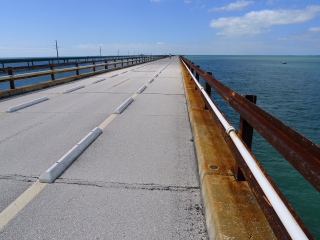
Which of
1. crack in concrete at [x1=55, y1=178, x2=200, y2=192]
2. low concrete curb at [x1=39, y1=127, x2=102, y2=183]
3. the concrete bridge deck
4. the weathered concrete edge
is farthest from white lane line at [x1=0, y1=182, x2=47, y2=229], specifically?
the weathered concrete edge

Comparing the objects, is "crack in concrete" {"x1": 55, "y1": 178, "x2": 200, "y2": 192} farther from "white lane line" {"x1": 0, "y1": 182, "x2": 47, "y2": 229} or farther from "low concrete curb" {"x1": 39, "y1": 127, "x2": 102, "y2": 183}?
"white lane line" {"x1": 0, "y1": 182, "x2": 47, "y2": 229}

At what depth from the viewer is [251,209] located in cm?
265

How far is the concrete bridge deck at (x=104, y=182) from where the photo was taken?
113 inches

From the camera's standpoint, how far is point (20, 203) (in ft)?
10.9

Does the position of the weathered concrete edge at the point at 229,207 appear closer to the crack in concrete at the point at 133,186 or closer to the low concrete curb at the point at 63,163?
the crack in concrete at the point at 133,186

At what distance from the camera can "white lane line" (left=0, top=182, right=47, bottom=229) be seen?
120 inches

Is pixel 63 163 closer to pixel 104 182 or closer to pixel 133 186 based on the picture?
pixel 104 182

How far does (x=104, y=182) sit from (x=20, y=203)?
107cm

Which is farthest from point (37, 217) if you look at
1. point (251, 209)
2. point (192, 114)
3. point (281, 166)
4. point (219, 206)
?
point (281, 166)

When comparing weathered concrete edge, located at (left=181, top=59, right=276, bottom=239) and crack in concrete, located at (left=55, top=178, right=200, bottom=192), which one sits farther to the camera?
crack in concrete, located at (left=55, top=178, right=200, bottom=192)

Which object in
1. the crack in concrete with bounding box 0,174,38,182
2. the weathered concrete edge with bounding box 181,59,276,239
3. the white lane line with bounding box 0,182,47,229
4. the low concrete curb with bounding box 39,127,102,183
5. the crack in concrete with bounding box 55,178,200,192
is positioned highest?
the weathered concrete edge with bounding box 181,59,276,239

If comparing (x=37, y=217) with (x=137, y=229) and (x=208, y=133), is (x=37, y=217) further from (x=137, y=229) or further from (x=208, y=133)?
(x=208, y=133)

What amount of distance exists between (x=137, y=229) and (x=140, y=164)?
5.52 feet

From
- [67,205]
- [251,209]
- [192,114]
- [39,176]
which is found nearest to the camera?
[251,209]
